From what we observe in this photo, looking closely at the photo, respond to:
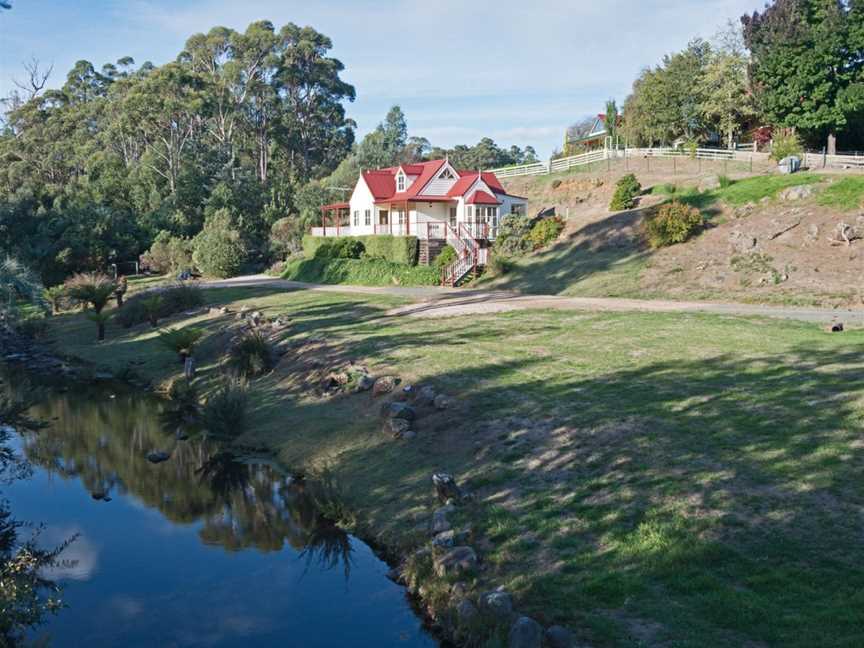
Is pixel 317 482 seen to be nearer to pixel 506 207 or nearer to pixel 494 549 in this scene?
pixel 494 549

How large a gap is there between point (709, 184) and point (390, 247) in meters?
18.0

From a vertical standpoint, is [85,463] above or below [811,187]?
below

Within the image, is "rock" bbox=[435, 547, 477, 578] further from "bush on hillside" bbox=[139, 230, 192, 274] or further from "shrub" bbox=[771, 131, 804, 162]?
"bush on hillside" bbox=[139, 230, 192, 274]

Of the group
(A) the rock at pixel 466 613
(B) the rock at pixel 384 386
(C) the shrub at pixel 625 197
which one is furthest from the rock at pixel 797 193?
(A) the rock at pixel 466 613

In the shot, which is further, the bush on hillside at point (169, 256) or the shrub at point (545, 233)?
the bush on hillside at point (169, 256)

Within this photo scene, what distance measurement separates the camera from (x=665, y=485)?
30.3 feet

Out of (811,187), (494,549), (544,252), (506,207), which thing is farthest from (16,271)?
(506,207)

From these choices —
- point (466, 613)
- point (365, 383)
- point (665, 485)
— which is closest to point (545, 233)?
point (365, 383)

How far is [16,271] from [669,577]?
1683 cm

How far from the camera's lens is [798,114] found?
4669 centimetres

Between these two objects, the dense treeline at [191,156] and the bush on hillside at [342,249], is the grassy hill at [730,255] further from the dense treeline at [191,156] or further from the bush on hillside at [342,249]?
the dense treeline at [191,156]

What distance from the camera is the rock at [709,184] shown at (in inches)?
1533

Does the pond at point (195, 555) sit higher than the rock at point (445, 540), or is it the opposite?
the rock at point (445, 540)

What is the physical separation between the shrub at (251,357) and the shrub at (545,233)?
62.1 ft
